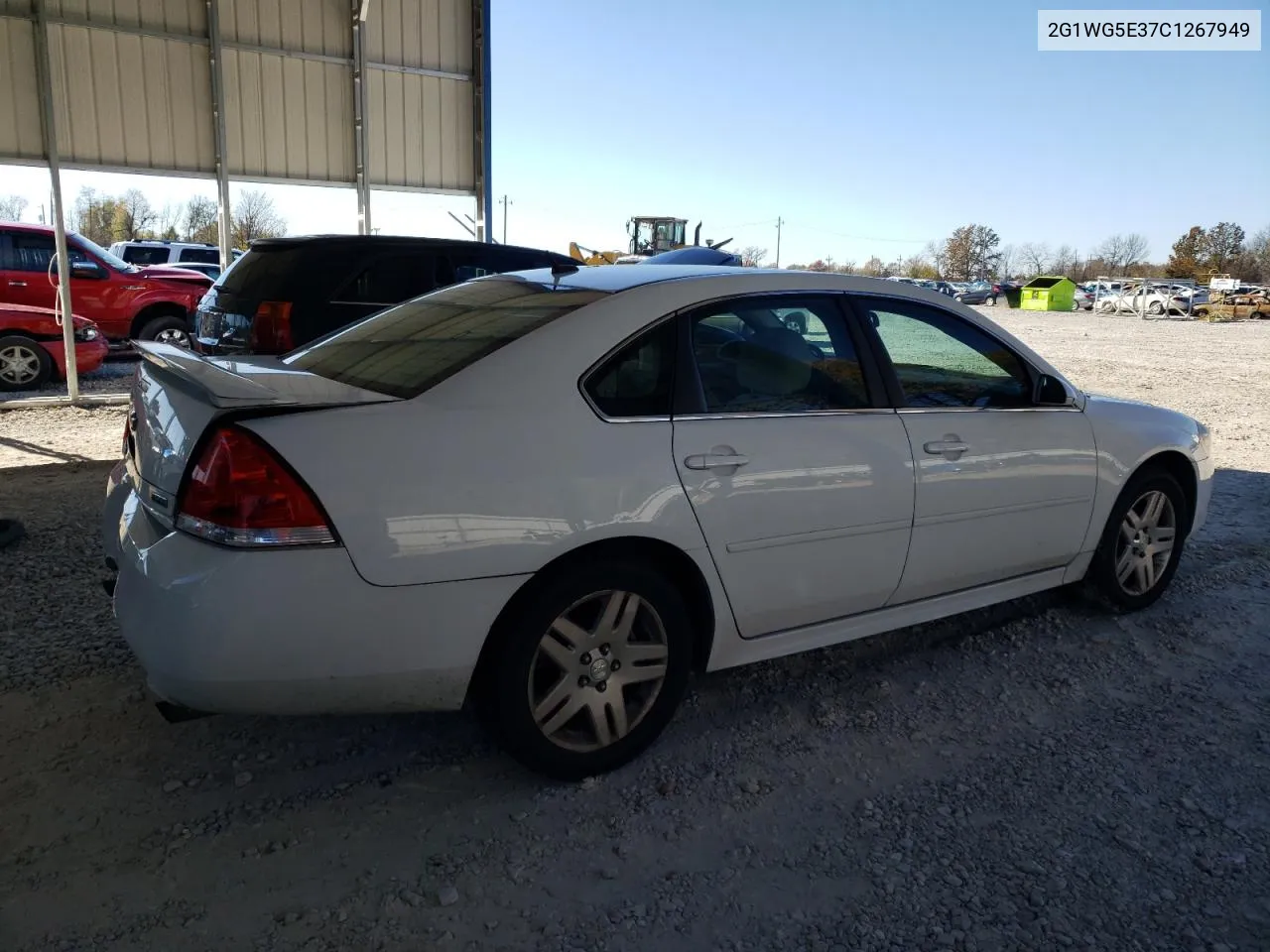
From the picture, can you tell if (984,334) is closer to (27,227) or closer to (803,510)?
(803,510)

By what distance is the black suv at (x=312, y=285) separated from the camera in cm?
683

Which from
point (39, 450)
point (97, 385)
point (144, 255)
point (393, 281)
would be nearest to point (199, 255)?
point (144, 255)

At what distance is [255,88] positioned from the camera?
9828 millimetres

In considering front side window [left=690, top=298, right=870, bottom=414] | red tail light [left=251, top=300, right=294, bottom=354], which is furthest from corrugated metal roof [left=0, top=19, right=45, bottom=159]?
front side window [left=690, top=298, right=870, bottom=414]

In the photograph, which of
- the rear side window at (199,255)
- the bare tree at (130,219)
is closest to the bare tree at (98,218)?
the bare tree at (130,219)

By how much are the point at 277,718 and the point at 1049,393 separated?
326 cm

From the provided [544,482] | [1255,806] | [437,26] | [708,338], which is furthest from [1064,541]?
[437,26]

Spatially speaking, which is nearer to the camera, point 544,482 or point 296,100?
point 544,482

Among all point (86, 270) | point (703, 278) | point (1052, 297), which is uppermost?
point (1052, 297)

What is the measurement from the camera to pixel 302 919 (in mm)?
2303

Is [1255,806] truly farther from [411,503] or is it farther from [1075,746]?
[411,503]

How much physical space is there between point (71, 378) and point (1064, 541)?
976 cm

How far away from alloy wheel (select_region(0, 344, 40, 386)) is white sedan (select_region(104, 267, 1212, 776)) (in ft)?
30.3

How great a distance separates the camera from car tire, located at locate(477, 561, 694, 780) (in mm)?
2721
